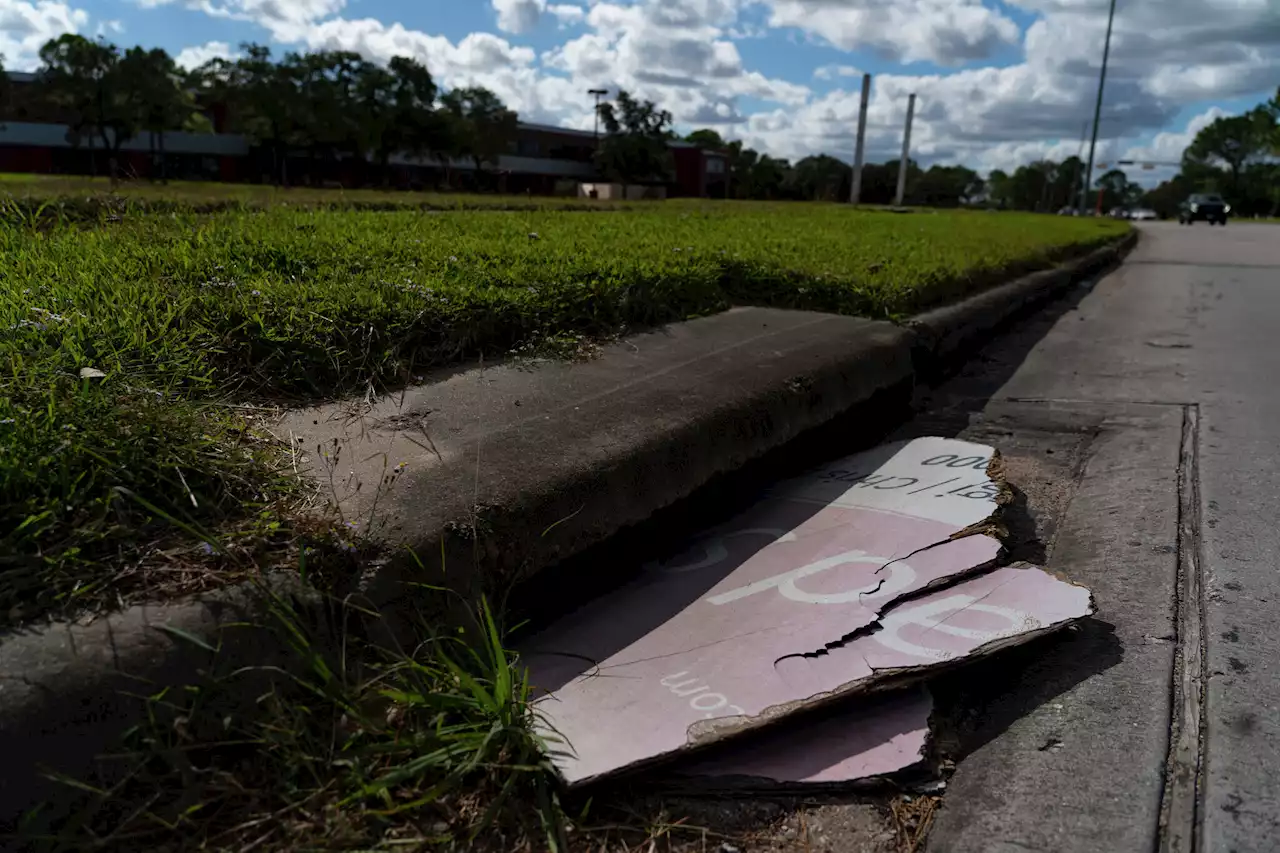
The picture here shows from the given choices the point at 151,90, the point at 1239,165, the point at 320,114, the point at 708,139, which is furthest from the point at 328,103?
the point at 1239,165

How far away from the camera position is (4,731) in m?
1.32

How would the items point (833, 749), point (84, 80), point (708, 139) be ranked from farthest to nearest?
point (708, 139) < point (84, 80) < point (833, 749)

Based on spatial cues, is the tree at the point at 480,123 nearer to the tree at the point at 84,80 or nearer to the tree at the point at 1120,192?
the tree at the point at 84,80

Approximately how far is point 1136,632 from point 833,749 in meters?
0.94

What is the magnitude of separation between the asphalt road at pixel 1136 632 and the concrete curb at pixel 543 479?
825mm

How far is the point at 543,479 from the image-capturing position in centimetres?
215

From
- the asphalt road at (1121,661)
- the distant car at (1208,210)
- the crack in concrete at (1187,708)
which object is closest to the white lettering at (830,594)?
the asphalt road at (1121,661)

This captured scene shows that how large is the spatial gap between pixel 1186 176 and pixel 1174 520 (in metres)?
113

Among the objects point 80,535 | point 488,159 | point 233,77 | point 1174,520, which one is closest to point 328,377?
point 80,535

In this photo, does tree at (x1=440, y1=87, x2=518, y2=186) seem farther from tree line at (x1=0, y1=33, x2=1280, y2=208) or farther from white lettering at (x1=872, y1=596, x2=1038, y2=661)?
white lettering at (x1=872, y1=596, x2=1038, y2=661)

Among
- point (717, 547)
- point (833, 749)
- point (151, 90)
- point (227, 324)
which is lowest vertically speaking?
point (833, 749)

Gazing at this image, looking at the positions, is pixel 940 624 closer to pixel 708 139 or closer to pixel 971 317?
pixel 971 317

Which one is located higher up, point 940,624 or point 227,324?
point 227,324

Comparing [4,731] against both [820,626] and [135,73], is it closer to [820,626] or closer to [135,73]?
[820,626]
